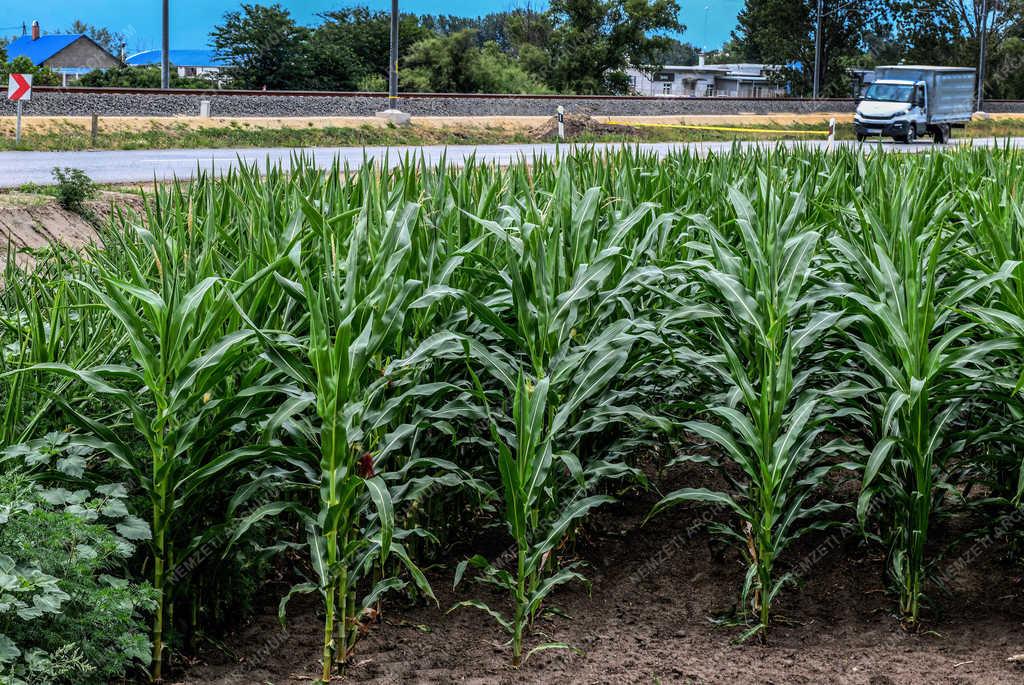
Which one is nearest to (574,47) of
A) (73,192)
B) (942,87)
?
(942,87)

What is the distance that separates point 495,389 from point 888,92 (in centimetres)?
3283

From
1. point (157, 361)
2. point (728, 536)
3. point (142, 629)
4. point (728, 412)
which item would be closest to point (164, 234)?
Result: point (157, 361)

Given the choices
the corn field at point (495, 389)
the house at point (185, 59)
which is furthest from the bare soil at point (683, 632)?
the house at point (185, 59)

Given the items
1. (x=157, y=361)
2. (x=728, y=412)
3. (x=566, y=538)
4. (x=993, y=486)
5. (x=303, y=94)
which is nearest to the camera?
(x=157, y=361)

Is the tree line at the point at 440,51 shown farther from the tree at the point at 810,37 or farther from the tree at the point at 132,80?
the tree at the point at 810,37

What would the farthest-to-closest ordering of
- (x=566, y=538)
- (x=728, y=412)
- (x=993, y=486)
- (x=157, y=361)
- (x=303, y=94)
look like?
(x=303, y=94) < (x=566, y=538) < (x=993, y=486) < (x=728, y=412) < (x=157, y=361)

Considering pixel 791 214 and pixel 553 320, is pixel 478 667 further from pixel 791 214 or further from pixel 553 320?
pixel 791 214

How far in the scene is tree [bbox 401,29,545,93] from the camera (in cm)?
5066

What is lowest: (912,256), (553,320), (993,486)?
(993,486)

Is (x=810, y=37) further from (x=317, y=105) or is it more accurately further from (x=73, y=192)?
(x=73, y=192)

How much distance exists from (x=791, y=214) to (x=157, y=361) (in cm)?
225

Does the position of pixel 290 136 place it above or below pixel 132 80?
below

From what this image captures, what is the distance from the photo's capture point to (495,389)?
4.20 meters

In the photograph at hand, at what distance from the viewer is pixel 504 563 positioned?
4281 mm
